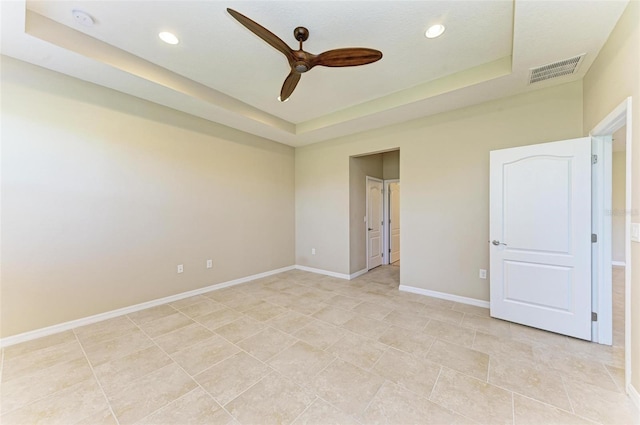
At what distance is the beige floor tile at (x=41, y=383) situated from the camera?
1718 mm

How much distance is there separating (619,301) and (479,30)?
14.0 feet

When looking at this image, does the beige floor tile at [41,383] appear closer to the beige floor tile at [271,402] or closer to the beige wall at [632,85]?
the beige floor tile at [271,402]

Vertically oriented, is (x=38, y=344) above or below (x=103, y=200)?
below

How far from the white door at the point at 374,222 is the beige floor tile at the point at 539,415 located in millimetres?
3703

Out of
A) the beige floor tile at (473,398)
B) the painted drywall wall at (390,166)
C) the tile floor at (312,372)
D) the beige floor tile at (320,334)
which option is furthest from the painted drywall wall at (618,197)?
the beige floor tile at (320,334)

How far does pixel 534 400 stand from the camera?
5.59 feet

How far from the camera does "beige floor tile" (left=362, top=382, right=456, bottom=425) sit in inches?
61.2

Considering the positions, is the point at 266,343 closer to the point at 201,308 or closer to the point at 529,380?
the point at 201,308

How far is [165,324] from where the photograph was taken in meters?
2.88

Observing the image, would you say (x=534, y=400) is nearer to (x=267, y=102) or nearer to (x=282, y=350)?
(x=282, y=350)

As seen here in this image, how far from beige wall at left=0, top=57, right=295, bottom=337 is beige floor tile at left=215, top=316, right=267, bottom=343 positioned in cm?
139

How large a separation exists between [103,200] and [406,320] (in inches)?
158

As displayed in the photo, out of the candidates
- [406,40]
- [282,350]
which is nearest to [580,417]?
[282,350]

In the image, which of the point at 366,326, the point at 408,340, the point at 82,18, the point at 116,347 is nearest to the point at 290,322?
the point at 366,326
